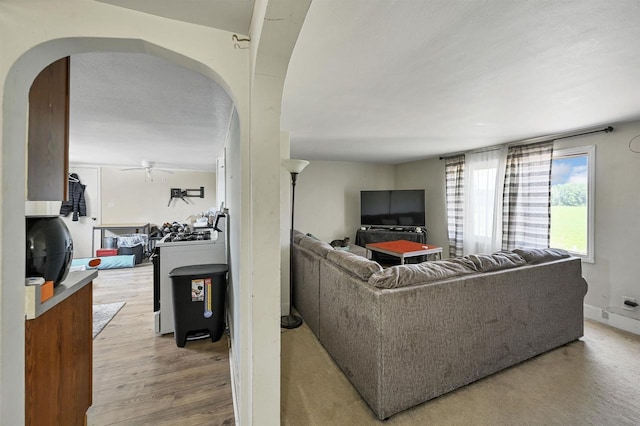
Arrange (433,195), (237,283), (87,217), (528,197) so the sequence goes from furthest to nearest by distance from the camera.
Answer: (87,217)
(433,195)
(528,197)
(237,283)

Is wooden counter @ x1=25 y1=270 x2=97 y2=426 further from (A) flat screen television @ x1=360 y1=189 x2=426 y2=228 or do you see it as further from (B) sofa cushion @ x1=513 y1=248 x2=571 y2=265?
(A) flat screen television @ x1=360 y1=189 x2=426 y2=228

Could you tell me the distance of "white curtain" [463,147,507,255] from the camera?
397 cm

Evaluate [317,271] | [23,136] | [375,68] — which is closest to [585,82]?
[375,68]

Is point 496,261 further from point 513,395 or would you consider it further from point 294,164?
point 294,164

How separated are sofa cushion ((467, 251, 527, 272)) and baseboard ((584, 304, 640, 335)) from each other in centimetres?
169

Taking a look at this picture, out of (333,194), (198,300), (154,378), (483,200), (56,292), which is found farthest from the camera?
(333,194)

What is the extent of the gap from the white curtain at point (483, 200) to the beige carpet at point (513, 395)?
2006 millimetres

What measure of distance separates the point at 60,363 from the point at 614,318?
4563 mm

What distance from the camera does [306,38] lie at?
1360mm

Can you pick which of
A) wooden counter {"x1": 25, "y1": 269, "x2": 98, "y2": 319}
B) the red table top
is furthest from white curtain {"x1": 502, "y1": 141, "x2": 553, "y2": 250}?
wooden counter {"x1": 25, "y1": 269, "x2": 98, "y2": 319}

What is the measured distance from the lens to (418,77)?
70.8 inches

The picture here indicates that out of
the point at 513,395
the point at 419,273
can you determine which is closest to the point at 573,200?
the point at 513,395

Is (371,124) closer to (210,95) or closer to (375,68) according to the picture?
(375,68)

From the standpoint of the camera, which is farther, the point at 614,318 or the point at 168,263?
the point at 614,318
